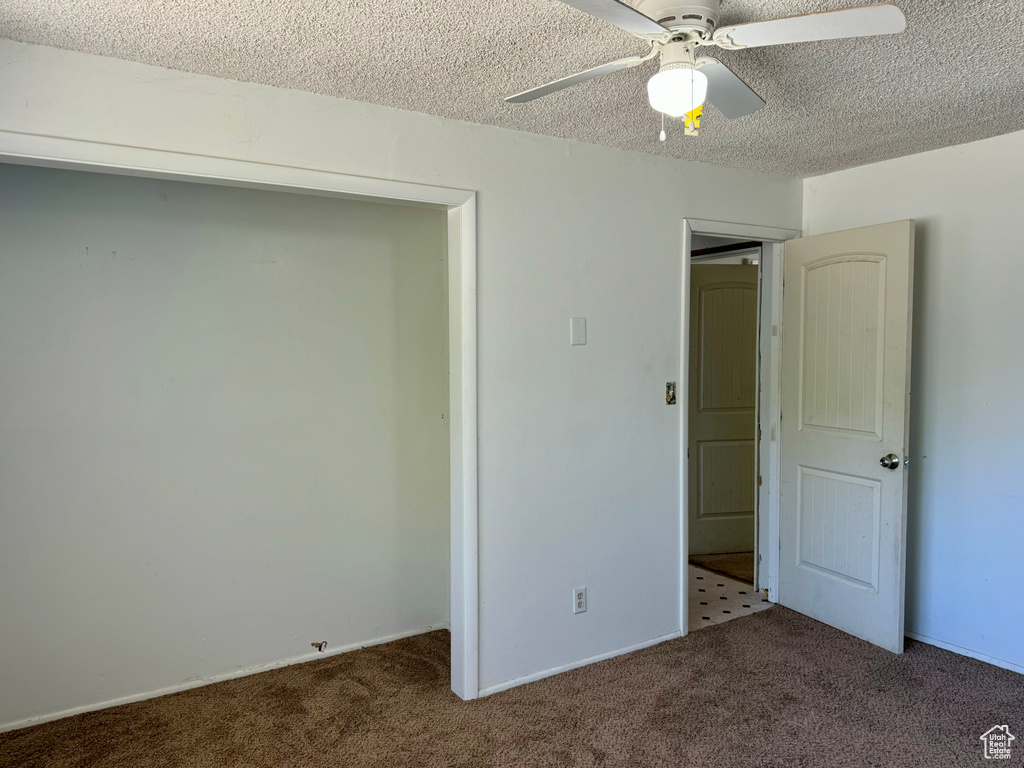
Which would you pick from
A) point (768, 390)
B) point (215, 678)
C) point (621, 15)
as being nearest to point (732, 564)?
point (768, 390)

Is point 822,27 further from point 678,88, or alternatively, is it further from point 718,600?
point 718,600

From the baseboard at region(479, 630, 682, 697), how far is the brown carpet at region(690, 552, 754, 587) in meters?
1.07

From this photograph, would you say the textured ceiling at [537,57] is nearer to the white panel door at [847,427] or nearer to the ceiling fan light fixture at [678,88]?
the ceiling fan light fixture at [678,88]

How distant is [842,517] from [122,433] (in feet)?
Result: 10.4

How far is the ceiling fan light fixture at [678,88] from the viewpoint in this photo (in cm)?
158

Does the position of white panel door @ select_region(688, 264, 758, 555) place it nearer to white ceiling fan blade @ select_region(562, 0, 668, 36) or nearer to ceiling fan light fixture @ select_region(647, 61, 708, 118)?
ceiling fan light fixture @ select_region(647, 61, 708, 118)

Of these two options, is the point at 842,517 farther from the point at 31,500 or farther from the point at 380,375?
the point at 31,500

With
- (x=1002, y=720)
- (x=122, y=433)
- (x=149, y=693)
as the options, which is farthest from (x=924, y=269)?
(x=149, y=693)

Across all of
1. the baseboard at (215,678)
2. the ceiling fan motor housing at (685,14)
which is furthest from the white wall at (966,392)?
the baseboard at (215,678)

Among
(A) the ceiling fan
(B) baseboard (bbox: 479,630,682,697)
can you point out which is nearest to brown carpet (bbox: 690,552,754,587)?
(B) baseboard (bbox: 479,630,682,697)

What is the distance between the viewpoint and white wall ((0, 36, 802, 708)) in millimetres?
2469

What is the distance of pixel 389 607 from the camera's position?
3320mm

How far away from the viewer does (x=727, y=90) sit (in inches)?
71.7

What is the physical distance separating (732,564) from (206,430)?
323cm
